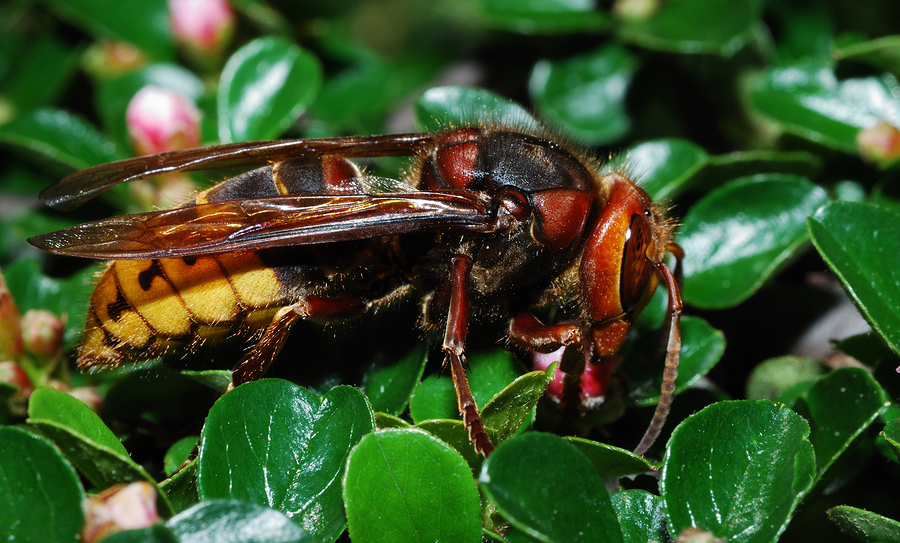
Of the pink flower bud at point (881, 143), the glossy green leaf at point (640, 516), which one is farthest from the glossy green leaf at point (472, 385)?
the pink flower bud at point (881, 143)

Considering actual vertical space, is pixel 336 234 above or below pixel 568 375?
above

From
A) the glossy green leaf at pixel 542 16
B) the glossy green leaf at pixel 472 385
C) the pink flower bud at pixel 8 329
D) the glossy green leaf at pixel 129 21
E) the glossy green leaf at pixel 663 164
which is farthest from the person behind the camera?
the glossy green leaf at pixel 129 21

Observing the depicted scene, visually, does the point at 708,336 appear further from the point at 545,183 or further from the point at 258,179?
the point at 258,179

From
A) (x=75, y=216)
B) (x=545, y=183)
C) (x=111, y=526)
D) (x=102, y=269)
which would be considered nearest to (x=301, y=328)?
(x=102, y=269)

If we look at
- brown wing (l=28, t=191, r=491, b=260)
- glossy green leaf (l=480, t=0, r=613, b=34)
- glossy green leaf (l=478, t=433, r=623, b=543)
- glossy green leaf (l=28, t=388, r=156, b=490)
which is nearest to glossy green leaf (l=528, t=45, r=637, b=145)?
glossy green leaf (l=480, t=0, r=613, b=34)

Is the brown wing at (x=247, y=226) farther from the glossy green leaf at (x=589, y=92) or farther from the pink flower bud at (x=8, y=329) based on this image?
the glossy green leaf at (x=589, y=92)

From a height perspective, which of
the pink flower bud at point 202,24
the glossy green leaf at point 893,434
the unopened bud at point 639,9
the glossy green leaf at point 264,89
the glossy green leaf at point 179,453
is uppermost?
the pink flower bud at point 202,24
